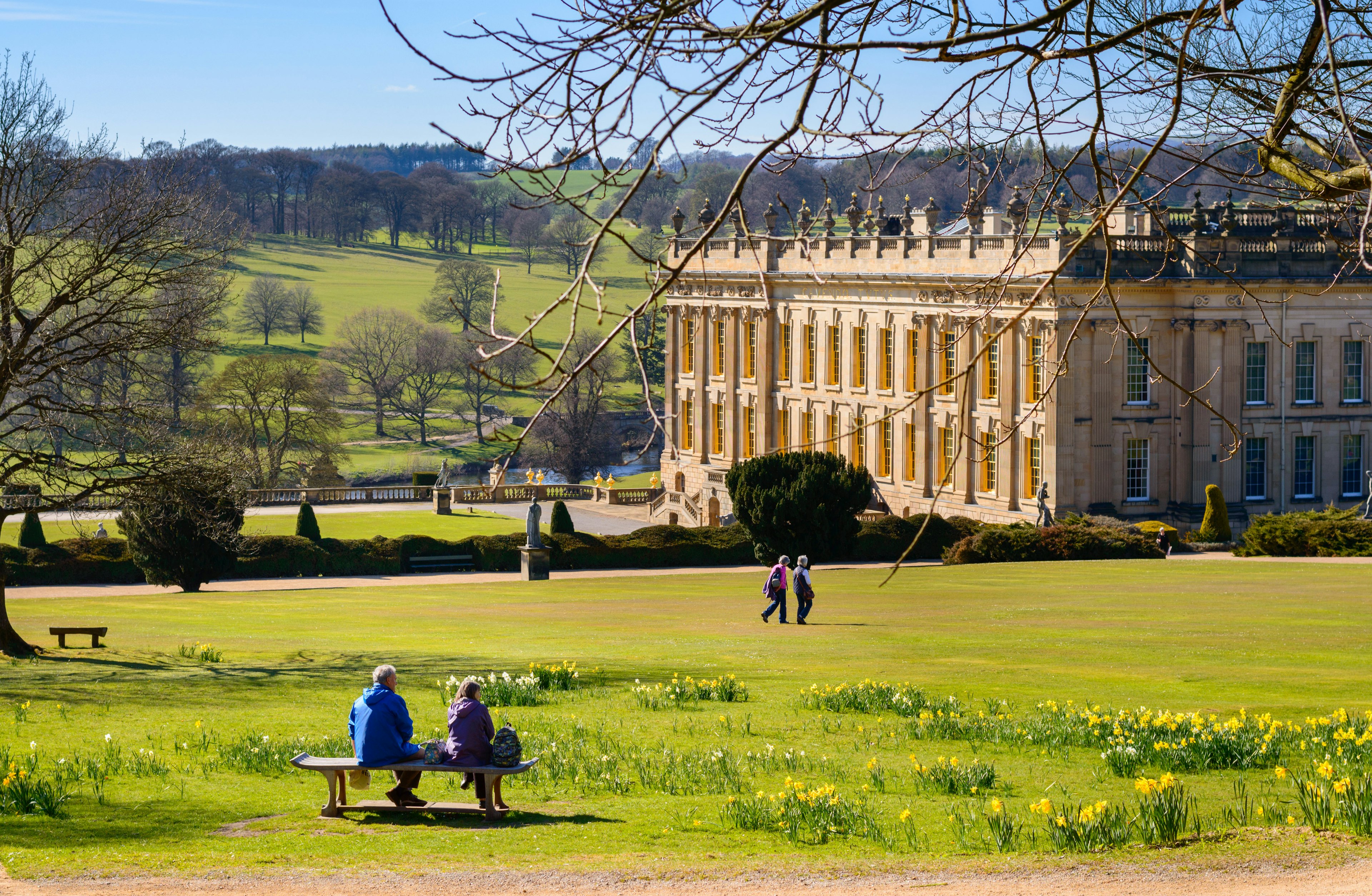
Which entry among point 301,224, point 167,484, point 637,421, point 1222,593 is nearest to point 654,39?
point 167,484

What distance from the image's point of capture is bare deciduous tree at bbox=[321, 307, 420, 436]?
11181 centimetres

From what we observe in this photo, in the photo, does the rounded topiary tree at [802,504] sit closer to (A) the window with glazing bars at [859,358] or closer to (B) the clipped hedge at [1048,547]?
(B) the clipped hedge at [1048,547]

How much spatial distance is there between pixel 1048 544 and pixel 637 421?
77679mm

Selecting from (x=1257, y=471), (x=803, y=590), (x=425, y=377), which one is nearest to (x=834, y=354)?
(x=1257, y=471)

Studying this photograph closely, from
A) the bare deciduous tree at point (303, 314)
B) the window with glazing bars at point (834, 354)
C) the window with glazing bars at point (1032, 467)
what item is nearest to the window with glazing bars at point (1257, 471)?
the window with glazing bars at point (1032, 467)

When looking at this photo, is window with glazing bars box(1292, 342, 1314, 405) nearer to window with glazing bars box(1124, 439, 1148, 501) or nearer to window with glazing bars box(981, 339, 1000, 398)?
window with glazing bars box(1124, 439, 1148, 501)

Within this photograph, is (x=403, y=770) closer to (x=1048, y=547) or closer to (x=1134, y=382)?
(x=1048, y=547)

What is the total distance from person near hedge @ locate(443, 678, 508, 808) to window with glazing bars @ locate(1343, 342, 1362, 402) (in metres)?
49.4


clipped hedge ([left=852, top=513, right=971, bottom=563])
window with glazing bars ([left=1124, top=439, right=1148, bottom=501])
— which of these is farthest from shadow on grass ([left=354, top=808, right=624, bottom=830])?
window with glazing bars ([left=1124, top=439, right=1148, bottom=501])

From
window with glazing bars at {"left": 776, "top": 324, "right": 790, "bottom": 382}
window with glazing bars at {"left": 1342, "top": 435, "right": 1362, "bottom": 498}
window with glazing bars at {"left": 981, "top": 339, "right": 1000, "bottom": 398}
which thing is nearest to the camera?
window with glazing bars at {"left": 1342, "top": 435, "right": 1362, "bottom": 498}

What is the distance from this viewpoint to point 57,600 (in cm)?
3669

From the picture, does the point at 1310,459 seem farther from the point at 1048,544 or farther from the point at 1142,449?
the point at 1048,544

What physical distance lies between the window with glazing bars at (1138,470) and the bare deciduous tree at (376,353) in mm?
65739

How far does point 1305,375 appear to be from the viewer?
181ft
